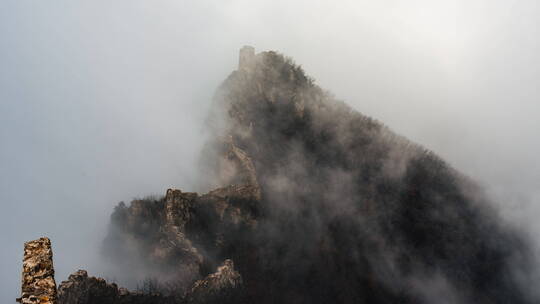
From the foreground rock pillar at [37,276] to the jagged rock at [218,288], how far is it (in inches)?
5813

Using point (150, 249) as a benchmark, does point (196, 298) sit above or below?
below

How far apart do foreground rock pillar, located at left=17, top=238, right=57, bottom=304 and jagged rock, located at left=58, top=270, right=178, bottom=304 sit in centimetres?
12878

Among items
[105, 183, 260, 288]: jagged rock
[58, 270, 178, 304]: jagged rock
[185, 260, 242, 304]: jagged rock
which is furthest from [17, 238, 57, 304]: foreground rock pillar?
[105, 183, 260, 288]: jagged rock

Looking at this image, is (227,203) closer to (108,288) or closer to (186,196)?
(186,196)

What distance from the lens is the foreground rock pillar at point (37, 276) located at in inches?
587

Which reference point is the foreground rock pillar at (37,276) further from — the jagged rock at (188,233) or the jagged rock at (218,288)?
the jagged rock at (188,233)

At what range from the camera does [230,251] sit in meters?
197

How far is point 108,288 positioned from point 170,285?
30.9 meters

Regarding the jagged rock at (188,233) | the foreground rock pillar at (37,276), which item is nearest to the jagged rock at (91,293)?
the jagged rock at (188,233)

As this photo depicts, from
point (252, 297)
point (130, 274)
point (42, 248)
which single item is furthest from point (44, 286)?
point (130, 274)

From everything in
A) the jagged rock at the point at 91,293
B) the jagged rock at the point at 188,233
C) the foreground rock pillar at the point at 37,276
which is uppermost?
the jagged rock at the point at 188,233

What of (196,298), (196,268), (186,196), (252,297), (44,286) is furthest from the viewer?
(252,297)

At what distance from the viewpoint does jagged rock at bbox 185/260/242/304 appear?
501 feet

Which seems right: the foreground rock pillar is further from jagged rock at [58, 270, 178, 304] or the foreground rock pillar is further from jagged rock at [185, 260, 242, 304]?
jagged rock at [185, 260, 242, 304]
